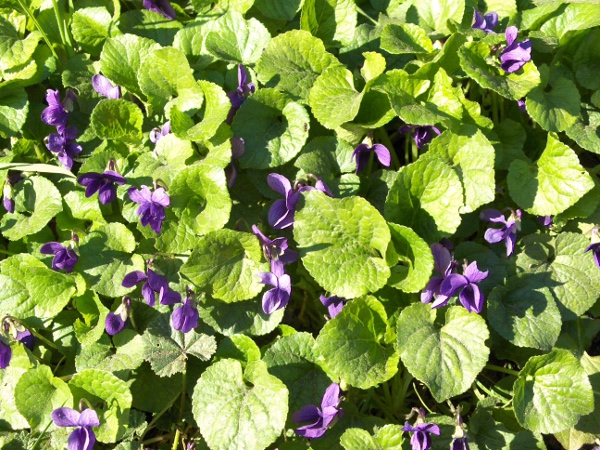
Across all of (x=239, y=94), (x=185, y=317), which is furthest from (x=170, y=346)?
(x=239, y=94)

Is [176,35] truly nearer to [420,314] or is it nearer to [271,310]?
[271,310]

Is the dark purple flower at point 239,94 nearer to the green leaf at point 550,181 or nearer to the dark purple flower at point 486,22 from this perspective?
the dark purple flower at point 486,22

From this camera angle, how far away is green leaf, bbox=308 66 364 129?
2.21 m

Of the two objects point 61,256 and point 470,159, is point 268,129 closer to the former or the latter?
point 470,159

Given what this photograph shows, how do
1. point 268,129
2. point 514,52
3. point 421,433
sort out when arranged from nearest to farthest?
point 421,433, point 514,52, point 268,129

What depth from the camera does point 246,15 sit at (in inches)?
113

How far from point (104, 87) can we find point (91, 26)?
38 cm

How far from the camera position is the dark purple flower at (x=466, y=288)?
193 cm

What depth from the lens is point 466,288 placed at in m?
1.95

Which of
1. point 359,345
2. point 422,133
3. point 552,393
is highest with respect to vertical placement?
point 422,133

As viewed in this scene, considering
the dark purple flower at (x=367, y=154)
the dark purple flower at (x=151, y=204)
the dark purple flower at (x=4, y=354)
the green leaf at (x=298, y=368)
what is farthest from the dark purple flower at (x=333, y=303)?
the dark purple flower at (x=4, y=354)

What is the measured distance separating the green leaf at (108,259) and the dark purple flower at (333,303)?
2.07 ft

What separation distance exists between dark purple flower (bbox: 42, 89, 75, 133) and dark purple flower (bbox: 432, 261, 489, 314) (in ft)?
5.10

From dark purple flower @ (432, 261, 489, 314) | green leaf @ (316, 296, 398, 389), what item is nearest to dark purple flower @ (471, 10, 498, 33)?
dark purple flower @ (432, 261, 489, 314)
